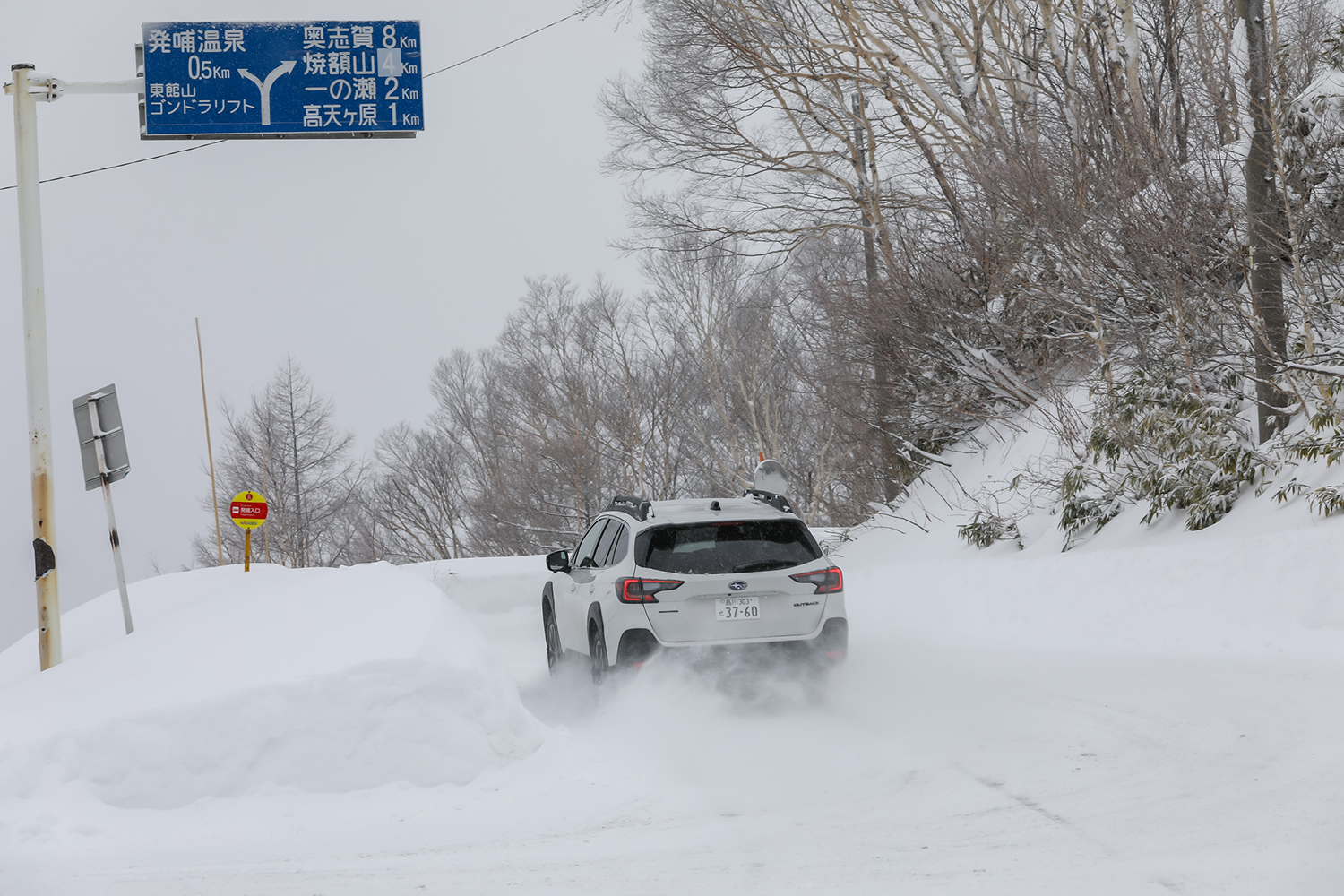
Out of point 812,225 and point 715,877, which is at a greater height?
point 812,225

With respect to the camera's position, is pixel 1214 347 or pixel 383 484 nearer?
pixel 1214 347

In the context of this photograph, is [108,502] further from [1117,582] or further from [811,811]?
[1117,582]

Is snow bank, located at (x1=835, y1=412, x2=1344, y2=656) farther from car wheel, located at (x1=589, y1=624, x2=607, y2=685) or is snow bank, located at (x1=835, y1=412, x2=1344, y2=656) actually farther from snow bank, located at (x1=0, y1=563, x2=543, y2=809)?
snow bank, located at (x1=0, y1=563, x2=543, y2=809)

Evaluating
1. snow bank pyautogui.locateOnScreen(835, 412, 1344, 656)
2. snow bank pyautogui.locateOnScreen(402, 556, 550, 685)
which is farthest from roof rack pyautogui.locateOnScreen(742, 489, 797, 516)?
snow bank pyautogui.locateOnScreen(402, 556, 550, 685)

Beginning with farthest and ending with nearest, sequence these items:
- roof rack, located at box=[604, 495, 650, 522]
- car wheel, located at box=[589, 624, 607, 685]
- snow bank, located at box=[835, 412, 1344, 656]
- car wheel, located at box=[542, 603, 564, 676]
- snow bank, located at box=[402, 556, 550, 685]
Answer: snow bank, located at box=[402, 556, 550, 685] → car wheel, located at box=[542, 603, 564, 676] → snow bank, located at box=[835, 412, 1344, 656] → roof rack, located at box=[604, 495, 650, 522] → car wheel, located at box=[589, 624, 607, 685]

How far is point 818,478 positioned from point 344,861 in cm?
3175

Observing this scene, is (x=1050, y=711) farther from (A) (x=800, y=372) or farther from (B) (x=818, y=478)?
(B) (x=818, y=478)

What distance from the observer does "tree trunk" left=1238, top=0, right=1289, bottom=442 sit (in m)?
11.9

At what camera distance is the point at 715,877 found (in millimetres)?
4496

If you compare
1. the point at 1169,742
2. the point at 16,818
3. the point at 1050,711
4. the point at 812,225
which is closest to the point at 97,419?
the point at 16,818

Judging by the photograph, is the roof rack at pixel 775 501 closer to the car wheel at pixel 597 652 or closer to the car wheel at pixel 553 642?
the car wheel at pixel 597 652

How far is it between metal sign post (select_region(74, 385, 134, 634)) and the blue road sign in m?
3.15

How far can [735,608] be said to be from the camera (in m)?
7.83

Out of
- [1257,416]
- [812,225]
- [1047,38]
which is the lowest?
[1257,416]
